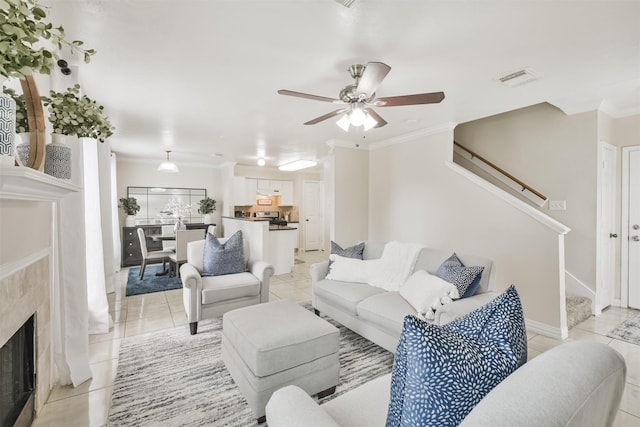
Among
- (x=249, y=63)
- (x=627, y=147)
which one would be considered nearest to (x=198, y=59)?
(x=249, y=63)

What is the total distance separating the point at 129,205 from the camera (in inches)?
263

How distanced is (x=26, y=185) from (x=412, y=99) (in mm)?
2336

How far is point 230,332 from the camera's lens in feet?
6.86

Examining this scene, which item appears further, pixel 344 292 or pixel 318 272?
pixel 318 272

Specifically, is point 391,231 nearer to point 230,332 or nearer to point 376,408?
point 230,332

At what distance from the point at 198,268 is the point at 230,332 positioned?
156 cm

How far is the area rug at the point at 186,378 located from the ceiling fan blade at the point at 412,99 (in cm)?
215

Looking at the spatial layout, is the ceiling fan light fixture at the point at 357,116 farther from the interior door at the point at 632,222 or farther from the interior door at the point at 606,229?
the interior door at the point at 632,222

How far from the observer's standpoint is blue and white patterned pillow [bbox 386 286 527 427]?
0.74 m

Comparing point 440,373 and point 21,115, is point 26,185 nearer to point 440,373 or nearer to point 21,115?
point 21,115

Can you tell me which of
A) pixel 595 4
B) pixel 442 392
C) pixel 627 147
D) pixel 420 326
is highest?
pixel 595 4

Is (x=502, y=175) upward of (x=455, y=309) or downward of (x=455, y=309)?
upward

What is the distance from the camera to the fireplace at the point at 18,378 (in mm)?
1349

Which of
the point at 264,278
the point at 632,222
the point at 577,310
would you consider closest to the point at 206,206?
the point at 264,278
